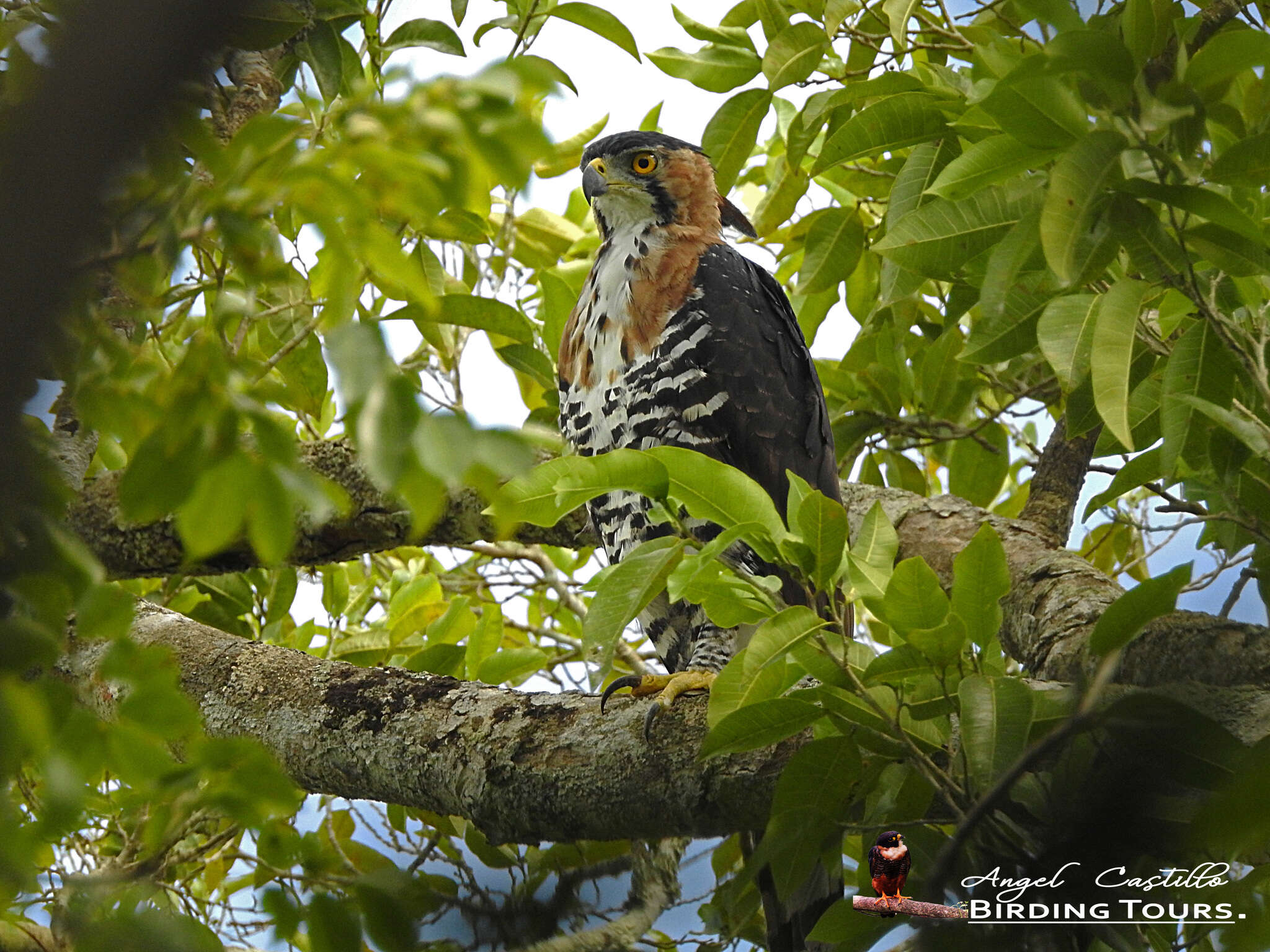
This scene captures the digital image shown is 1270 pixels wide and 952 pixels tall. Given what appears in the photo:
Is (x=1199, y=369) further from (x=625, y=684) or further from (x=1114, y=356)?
(x=625, y=684)

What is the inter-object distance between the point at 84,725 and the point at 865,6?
7.89 feet

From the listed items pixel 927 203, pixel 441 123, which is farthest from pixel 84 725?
pixel 927 203

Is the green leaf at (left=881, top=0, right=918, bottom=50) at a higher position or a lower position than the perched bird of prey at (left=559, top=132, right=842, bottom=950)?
higher

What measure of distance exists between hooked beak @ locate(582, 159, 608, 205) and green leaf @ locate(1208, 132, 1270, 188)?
82.7 inches

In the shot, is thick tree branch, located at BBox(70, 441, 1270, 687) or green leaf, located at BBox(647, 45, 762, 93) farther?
green leaf, located at BBox(647, 45, 762, 93)

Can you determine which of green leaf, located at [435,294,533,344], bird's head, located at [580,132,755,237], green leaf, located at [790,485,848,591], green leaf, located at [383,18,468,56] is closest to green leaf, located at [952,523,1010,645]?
green leaf, located at [790,485,848,591]

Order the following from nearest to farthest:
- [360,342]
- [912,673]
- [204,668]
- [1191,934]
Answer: [360,342], [912,673], [1191,934], [204,668]

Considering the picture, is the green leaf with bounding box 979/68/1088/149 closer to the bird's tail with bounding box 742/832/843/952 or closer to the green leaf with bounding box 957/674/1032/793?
the green leaf with bounding box 957/674/1032/793

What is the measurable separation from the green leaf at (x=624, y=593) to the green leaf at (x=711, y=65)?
61.5 inches

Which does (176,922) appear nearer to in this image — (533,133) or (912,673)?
(533,133)

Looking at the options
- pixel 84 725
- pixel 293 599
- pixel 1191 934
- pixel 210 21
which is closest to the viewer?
pixel 210 21

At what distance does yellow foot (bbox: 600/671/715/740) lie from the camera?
7.03ft

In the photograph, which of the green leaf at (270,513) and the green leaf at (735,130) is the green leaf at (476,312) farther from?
the green leaf at (270,513)

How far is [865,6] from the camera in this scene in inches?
100
